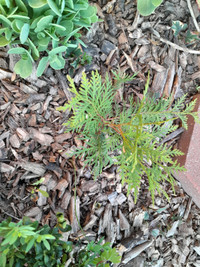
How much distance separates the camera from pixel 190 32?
2293 mm

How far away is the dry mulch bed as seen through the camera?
1.79 meters

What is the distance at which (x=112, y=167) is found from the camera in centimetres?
202

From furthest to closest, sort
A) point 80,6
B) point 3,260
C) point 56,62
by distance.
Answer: point 56,62
point 80,6
point 3,260

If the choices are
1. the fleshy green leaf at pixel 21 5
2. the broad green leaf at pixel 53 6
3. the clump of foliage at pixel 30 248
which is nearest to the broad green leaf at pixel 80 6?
the broad green leaf at pixel 53 6

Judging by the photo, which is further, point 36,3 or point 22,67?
point 22,67

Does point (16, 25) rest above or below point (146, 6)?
below

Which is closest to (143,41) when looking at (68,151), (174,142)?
(174,142)

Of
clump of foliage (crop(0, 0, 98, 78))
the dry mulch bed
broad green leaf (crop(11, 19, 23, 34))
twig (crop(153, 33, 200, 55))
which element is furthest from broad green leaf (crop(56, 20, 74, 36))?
twig (crop(153, 33, 200, 55))

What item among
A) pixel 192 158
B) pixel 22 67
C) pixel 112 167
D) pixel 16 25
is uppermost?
pixel 16 25

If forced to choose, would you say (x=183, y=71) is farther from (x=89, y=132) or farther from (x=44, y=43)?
(x=44, y=43)

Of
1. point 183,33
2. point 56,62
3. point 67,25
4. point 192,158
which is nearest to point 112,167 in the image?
point 192,158

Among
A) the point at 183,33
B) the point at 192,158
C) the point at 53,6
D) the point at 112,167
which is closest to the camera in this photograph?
the point at 53,6

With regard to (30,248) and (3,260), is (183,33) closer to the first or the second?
(30,248)

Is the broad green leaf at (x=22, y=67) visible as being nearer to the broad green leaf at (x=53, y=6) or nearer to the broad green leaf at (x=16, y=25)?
the broad green leaf at (x=16, y=25)
